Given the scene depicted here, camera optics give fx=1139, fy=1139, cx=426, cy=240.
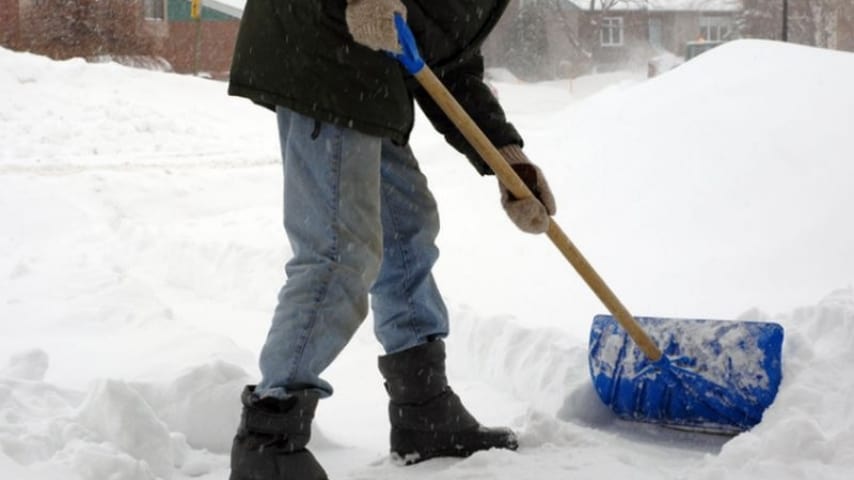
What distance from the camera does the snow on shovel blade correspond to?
114 inches

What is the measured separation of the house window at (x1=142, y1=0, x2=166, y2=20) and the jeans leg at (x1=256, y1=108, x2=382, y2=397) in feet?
93.7

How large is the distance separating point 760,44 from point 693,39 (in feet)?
130

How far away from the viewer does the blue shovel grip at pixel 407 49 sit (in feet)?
7.73

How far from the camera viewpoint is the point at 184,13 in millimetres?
30375

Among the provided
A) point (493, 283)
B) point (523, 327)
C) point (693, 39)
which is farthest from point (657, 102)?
point (693, 39)

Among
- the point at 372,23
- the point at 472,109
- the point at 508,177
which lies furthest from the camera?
the point at 472,109

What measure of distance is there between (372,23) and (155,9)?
95.9ft

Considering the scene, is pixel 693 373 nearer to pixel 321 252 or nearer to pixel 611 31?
pixel 321 252

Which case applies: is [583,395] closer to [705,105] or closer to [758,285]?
[758,285]

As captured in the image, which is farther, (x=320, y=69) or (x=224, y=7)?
(x=224, y=7)

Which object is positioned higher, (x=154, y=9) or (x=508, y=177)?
(x=508, y=177)

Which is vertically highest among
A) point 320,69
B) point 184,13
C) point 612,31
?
point 320,69

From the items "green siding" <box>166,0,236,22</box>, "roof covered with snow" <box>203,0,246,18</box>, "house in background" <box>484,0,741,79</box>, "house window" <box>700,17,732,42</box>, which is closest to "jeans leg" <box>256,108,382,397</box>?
"roof covered with snow" <box>203,0,246,18</box>

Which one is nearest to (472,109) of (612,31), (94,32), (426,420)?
(426,420)
